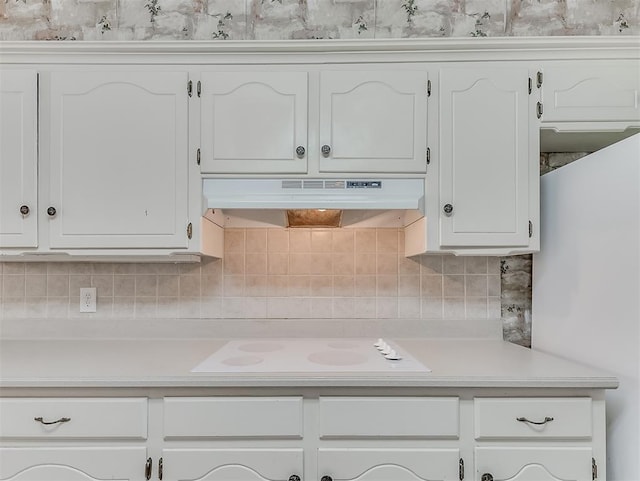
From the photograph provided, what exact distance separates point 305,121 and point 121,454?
4.49 feet

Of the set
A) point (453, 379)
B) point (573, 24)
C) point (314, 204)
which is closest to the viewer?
point (453, 379)

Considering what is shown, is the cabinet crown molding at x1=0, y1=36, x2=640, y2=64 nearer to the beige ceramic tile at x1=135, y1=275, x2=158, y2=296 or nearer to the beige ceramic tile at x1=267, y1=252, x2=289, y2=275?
the beige ceramic tile at x1=267, y1=252, x2=289, y2=275

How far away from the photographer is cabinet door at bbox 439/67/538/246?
1.69 m

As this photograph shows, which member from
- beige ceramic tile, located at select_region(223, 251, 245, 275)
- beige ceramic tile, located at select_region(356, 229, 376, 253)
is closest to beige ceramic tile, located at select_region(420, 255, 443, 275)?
beige ceramic tile, located at select_region(356, 229, 376, 253)

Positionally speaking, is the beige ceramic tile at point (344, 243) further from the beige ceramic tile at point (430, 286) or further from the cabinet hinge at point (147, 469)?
the cabinet hinge at point (147, 469)

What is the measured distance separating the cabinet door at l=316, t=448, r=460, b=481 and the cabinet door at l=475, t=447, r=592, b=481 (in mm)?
106

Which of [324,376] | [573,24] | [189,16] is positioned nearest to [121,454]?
[324,376]

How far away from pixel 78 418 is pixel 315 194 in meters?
1.14

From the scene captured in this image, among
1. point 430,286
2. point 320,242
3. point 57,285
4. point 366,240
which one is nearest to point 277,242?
point 320,242

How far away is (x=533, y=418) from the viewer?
4.53ft

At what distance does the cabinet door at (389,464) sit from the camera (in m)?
1.38

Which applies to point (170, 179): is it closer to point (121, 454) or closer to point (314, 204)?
point (314, 204)

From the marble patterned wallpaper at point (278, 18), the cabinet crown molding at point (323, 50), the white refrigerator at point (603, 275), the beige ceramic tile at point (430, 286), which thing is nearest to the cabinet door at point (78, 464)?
the beige ceramic tile at point (430, 286)

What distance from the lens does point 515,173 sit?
170 cm
